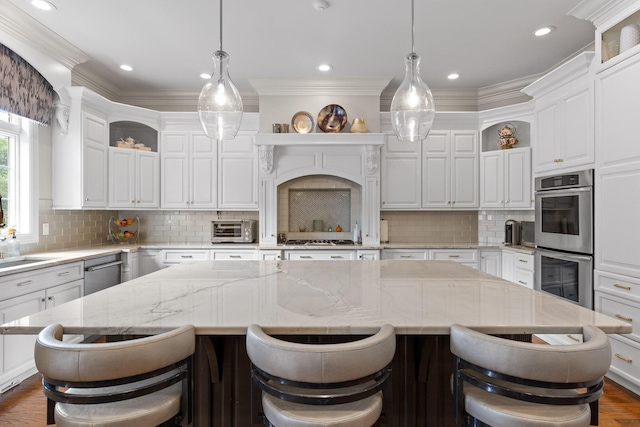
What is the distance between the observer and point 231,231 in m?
4.44

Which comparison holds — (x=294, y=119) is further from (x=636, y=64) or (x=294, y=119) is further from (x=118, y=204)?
(x=636, y=64)

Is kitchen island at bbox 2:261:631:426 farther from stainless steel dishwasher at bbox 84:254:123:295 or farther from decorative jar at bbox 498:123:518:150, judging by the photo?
decorative jar at bbox 498:123:518:150

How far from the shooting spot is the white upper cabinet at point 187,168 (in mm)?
4461

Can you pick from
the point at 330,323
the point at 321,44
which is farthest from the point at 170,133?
the point at 330,323

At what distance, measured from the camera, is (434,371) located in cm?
152

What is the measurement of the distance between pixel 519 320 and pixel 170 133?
14.4ft

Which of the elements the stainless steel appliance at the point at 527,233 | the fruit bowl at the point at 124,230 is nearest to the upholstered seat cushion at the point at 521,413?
the stainless steel appliance at the point at 527,233

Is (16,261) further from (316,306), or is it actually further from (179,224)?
(316,306)

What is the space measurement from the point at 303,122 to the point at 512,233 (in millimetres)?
2867

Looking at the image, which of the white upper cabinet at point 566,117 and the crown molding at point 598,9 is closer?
the crown molding at point 598,9

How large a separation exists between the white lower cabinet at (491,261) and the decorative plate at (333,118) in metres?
2.29

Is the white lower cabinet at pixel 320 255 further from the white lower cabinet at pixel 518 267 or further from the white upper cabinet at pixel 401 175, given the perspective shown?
the white lower cabinet at pixel 518 267

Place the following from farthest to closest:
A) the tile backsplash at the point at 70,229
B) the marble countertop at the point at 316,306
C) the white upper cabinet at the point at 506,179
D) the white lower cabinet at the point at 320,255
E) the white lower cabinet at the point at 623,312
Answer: the white lower cabinet at the point at 320,255 < the white upper cabinet at the point at 506,179 < the tile backsplash at the point at 70,229 < the white lower cabinet at the point at 623,312 < the marble countertop at the point at 316,306

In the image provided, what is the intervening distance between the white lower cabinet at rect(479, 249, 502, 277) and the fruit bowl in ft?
14.4
